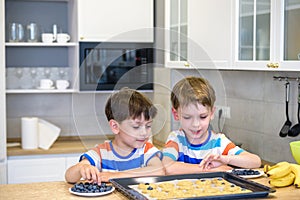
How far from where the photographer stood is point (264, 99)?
10.7 ft

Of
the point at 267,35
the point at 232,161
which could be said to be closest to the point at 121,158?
the point at 232,161

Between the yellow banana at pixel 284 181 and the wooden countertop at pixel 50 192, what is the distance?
0.8 inches

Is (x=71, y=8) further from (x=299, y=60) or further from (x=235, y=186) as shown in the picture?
(x=235, y=186)

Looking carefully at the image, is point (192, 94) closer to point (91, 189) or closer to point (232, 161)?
point (232, 161)

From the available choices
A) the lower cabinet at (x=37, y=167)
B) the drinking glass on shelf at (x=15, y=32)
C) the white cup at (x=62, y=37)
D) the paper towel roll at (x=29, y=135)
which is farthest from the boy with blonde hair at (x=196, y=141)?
the drinking glass on shelf at (x=15, y=32)

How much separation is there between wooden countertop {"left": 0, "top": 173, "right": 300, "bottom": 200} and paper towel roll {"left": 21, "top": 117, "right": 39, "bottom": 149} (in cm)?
175

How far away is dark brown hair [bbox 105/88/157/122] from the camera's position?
88.4 inches

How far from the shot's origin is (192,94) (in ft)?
7.79

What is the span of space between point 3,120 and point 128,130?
5.56 feet

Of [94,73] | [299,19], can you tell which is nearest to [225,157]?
[299,19]

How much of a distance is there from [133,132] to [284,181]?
64cm

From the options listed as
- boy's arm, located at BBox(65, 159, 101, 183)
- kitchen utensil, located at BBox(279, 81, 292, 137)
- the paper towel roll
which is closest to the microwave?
the paper towel roll

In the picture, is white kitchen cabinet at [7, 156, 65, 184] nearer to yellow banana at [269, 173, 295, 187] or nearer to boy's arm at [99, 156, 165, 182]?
boy's arm at [99, 156, 165, 182]

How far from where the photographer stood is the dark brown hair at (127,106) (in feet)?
7.36
